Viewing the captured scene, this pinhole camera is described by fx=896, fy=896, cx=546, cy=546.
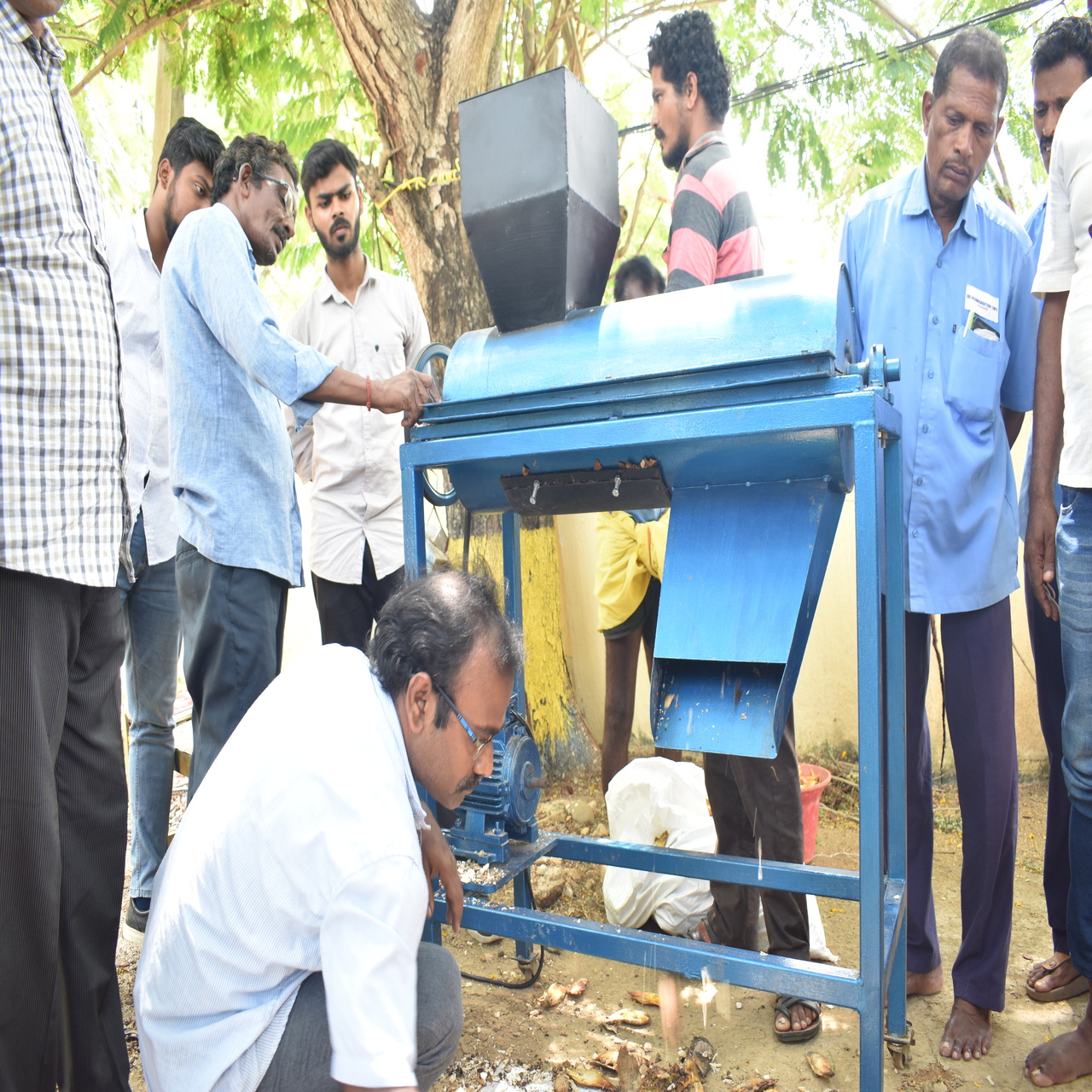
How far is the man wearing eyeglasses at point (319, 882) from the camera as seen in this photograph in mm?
1180

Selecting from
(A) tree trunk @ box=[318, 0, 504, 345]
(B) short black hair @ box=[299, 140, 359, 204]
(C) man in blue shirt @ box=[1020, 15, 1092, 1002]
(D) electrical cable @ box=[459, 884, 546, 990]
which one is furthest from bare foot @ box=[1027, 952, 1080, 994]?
(B) short black hair @ box=[299, 140, 359, 204]

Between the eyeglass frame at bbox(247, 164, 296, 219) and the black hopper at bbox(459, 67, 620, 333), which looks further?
the eyeglass frame at bbox(247, 164, 296, 219)

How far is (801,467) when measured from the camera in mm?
1911

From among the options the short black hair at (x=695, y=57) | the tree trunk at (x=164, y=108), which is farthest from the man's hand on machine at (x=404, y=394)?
the tree trunk at (x=164, y=108)

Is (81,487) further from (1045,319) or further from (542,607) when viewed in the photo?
(542,607)

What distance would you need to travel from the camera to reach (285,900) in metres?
1.27

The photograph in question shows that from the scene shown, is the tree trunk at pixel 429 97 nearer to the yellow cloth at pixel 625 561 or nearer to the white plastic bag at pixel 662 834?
the yellow cloth at pixel 625 561

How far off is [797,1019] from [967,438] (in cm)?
154

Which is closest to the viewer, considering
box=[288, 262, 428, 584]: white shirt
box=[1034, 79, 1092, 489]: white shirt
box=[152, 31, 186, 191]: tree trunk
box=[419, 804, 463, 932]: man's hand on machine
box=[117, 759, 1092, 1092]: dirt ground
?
box=[419, 804, 463, 932]: man's hand on machine

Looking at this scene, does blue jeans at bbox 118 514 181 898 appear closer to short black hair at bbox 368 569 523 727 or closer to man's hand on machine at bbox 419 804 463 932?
man's hand on machine at bbox 419 804 463 932

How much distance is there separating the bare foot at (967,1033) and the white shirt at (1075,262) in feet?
4.34

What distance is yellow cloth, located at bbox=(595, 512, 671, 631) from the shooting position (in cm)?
341

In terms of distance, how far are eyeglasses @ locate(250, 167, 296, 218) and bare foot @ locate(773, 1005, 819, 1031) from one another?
8.36 ft

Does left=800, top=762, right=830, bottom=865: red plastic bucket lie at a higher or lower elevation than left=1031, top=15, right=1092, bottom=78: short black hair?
lower
